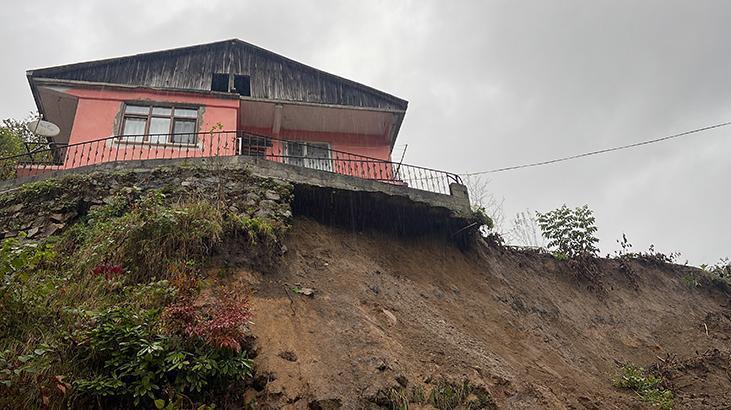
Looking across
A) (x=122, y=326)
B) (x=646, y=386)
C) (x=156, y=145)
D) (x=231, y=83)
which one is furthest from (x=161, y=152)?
(x=646, y=386)

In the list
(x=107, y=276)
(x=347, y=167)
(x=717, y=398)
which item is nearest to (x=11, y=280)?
(x=107, y=276)

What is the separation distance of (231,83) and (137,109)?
289 centimetres

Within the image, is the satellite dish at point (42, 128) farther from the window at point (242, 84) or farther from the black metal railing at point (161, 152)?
the window at point (242, 84)

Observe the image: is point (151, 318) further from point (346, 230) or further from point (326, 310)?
point (346, 230)

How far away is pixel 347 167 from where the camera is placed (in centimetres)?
1461

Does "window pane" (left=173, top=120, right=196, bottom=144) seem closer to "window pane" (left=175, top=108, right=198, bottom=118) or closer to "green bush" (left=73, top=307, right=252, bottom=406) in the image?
"window pane" (left=175, top=108, right=198, bottom=118)

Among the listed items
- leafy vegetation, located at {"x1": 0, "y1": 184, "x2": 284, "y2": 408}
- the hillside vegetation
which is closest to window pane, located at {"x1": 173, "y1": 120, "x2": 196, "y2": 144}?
the hillside vegetation

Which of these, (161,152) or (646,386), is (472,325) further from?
(161,152)

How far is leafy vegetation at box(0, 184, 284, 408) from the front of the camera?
5457 mm

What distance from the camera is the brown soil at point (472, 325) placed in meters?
6.89

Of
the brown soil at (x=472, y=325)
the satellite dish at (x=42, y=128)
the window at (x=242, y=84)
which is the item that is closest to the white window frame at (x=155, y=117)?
the satellite dish at (x=42, y=128)

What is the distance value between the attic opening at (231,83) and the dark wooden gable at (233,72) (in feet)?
0.48

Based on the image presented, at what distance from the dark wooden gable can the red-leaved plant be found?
994 cm

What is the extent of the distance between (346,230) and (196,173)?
10.1ft
